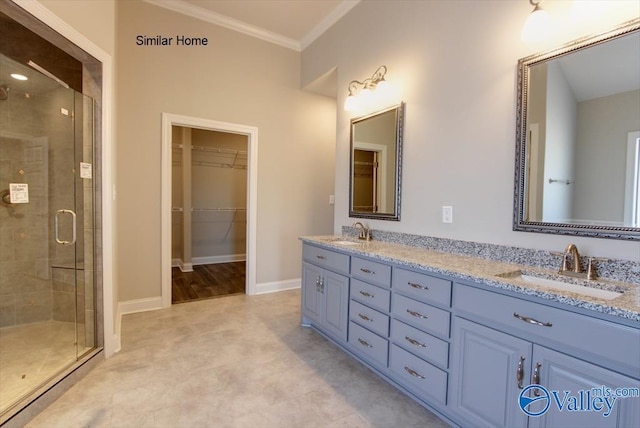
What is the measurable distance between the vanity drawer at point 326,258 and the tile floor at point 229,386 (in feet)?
2.19

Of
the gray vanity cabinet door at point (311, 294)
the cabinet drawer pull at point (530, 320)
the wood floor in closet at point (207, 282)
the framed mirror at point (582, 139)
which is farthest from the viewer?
the wood floor in closet at point (207, 282)

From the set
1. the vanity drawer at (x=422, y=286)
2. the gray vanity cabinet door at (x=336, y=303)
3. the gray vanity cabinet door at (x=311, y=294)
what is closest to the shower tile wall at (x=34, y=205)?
the gray vanity cabinet door at (x=311, y=294)

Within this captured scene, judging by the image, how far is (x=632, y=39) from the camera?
1.35 meters

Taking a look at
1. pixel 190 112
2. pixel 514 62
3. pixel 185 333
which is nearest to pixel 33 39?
pixel 190 112

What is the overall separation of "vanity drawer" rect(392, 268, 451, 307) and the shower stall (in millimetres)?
2178

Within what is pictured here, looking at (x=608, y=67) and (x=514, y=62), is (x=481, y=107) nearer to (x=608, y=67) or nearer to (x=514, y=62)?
(x=514, y=62)

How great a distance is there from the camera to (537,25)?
5.03 ft

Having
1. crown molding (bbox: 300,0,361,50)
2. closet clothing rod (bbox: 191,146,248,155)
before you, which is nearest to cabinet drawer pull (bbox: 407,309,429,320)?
crown molding (bbox: 300,0,361,50)

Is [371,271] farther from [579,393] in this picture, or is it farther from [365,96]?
[365,96]

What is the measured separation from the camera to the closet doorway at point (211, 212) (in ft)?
12.6

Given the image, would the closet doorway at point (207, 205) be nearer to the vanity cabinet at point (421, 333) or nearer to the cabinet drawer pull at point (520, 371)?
the vanity cabinet at point (421, 333)

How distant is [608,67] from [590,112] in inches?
8.0

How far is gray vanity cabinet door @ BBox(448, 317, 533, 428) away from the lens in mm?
1278

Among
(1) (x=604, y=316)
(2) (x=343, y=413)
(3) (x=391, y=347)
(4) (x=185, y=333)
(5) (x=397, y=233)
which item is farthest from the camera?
(4) (x=185, y=333)
